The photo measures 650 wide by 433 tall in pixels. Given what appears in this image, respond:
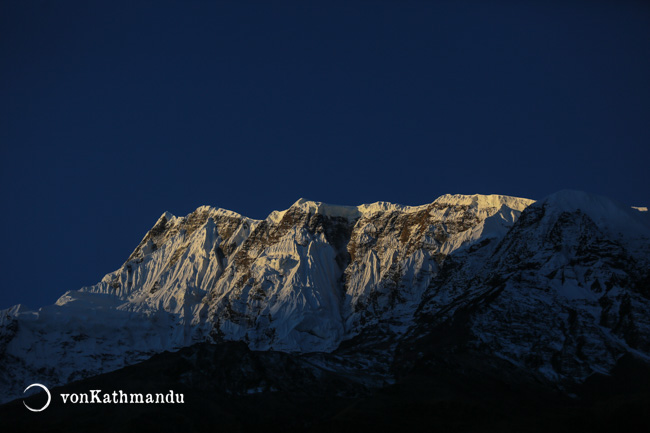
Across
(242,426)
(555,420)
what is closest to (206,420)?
(242,426)

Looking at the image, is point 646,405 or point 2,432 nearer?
point 646,405

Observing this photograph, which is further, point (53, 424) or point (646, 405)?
point (53, 424)

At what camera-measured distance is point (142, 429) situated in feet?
614

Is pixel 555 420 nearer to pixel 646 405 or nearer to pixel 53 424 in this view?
pixel 646 405

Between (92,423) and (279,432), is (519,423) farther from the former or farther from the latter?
(92,423)

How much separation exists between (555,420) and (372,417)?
126ft

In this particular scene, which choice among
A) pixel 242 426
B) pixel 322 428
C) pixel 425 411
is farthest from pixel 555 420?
pixel 242 426

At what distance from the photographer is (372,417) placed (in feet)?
635

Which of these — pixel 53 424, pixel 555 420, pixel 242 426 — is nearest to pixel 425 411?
pixel 555 420

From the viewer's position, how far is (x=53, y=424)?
650ft

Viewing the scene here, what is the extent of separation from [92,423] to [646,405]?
117148 mm

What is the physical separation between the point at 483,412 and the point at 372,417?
25.1 m

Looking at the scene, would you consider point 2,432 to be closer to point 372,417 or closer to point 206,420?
point 206,420

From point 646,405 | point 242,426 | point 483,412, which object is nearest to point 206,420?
point 242,426
